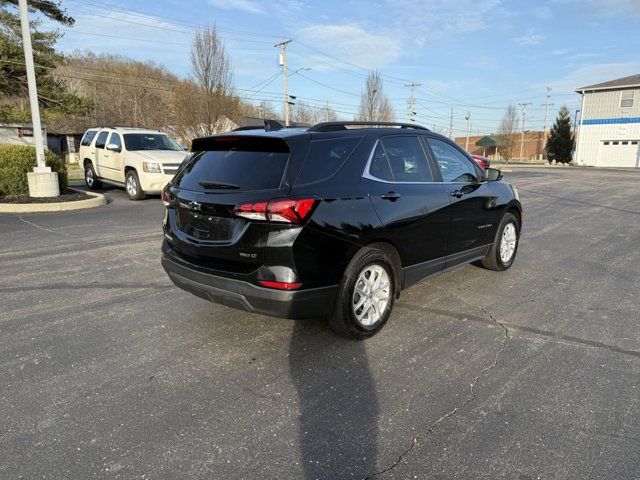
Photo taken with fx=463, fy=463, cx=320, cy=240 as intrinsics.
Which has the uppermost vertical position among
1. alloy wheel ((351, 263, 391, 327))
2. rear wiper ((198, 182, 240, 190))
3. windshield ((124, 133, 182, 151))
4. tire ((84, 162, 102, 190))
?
windshield ((124, 133, 182, 151))

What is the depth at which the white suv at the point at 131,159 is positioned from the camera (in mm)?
12195

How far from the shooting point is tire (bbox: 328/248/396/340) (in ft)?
11.9

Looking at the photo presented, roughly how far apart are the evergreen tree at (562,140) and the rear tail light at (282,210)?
173ft

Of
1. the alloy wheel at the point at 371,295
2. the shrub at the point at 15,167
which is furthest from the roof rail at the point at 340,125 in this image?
the shrub at the point at 15,167

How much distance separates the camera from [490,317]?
4434 millimetres

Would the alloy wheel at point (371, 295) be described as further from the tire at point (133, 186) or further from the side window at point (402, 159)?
the tire at point (133, 186)

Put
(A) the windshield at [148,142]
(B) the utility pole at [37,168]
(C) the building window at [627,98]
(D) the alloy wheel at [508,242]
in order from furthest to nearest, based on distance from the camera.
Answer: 1. (C) the building window at [627,98]
2. (A) the windshield at [148,142]
3. (B) the utility pole at [37,168]
4. (D) the alloy wheel at [508,242]

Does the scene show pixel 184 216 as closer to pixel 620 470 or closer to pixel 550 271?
pixel 620 470

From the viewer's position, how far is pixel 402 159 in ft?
14.1

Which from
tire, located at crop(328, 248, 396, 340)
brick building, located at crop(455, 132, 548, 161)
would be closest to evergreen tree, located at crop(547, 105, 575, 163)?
brick building, located at crop(455, 132, 548, 161)

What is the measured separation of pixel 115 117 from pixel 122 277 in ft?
166

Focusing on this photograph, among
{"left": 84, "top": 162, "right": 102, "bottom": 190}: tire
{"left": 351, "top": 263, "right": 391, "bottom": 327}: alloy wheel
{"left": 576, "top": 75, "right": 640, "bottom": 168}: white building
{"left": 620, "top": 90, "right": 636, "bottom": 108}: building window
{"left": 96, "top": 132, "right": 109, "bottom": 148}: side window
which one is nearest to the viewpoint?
{"left": 351, "top": 263, "right": 391, "bottom": 327}: alloy wheel

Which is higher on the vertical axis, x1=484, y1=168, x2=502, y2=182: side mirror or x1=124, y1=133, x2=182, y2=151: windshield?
x1=124, y1=133, x2=182, y2=151: windshield

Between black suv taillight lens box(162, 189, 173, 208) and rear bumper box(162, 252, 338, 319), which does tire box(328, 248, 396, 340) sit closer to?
rear bumper box(162, 252, 338, 319)
